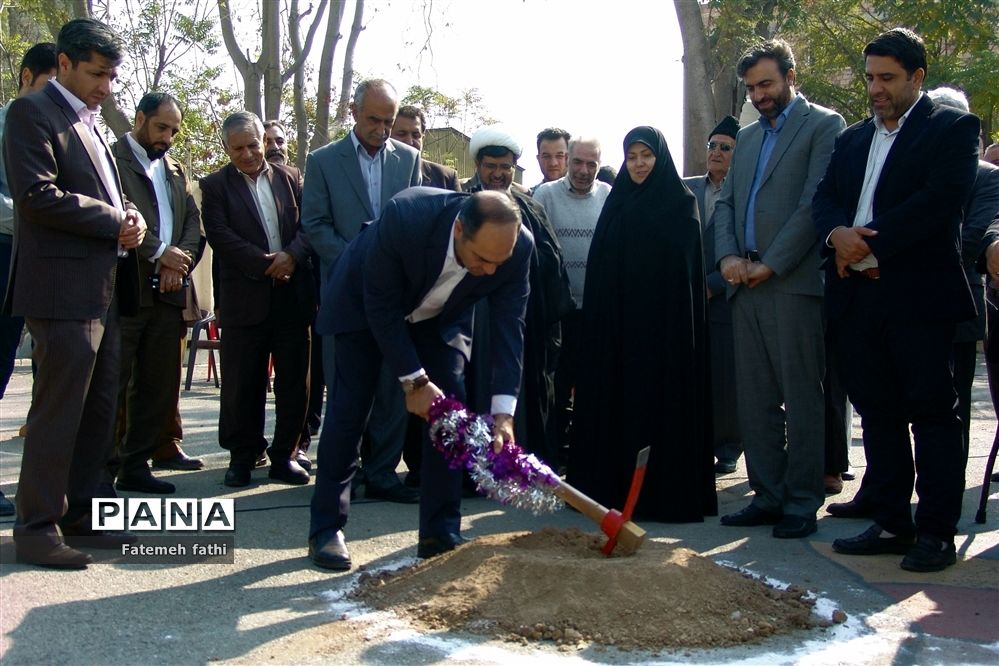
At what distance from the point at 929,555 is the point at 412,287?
2.52 meters

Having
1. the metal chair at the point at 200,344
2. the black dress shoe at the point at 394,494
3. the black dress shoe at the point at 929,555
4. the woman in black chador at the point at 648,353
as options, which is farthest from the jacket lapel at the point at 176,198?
the black dress shoe at the point at 929,555

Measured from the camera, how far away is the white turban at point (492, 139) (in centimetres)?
636

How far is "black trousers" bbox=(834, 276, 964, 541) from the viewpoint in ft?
15.5

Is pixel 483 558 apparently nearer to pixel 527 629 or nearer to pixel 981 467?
pixel 527 629

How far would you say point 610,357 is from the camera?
592 cm

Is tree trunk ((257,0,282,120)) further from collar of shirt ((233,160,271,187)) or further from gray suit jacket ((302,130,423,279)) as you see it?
gray suit jacket ((302,130,423,279))

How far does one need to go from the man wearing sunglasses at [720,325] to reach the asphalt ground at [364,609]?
1266mm

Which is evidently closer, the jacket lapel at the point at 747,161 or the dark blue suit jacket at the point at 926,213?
the dark blue suit jacket at the point at 926,213

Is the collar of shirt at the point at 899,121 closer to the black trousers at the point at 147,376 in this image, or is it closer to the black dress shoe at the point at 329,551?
the black dress shoe at the point at 329,551

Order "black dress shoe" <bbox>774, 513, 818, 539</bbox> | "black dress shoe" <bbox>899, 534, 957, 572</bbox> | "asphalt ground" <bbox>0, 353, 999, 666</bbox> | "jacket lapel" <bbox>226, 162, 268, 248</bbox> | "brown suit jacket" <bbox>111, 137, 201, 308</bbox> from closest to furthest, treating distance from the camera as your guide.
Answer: "asphalt ground" <bbox>0, 353, 999, 666</bbox>
"black dress shoe" <bbox>899, 534, 957, 572</bbox>
"black dress shoe" <bbox>774, 513, 818, 539</bbox>
"brown suit jacket" <bbox>111, 137, 201, 308</bbox>
"jacket lapel" <bbox>226, 162, 268, 248</bbox>

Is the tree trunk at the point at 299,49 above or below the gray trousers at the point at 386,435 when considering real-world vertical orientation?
above

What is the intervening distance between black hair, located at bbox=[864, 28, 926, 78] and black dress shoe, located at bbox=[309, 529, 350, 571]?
10.5 feet

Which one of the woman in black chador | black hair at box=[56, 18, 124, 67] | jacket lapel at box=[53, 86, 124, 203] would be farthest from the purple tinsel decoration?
black hair at box=[56, 18, 124, 67]

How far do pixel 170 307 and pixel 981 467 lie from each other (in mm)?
5191
